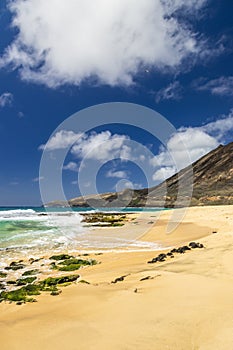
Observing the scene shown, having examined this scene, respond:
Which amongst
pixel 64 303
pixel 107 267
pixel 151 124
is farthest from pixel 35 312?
pixel 151 124

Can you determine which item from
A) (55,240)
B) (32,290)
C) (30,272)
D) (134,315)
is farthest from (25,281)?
(55,240)

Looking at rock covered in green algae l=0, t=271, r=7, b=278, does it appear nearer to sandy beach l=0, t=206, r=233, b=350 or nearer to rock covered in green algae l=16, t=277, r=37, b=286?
rock covered in green algae l=16, t=277, r=37, b=286

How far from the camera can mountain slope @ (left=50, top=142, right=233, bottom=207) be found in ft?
340

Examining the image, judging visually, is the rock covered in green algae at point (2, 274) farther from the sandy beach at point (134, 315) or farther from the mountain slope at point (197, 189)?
the mountain slope at point (197, 189)

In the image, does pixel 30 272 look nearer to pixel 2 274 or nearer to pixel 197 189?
pixel 2 274

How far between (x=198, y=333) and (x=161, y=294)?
73.7 inches

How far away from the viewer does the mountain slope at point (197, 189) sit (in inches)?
4075

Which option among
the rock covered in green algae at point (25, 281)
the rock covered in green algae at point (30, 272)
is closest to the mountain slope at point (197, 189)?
the rock covered in green algae at point (30, 272)

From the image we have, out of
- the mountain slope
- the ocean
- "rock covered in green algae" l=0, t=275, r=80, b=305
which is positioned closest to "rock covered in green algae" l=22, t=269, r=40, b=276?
"rock covered in green algae" l=0, t=275, r=80, b=305

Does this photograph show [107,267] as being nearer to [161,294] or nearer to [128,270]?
[128,270]

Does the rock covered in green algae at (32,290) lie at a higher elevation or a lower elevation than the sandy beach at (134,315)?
higher

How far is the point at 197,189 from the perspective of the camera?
398 feet

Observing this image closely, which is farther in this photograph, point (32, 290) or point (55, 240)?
point (55, 240)

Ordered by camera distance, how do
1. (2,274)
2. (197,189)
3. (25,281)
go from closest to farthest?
1. (25,281)
2. (2,274)
3. (197,189)
